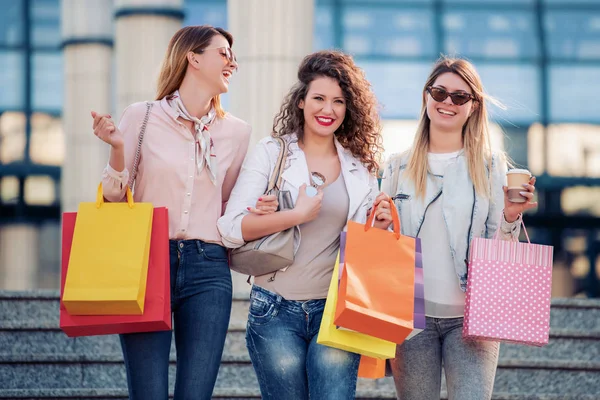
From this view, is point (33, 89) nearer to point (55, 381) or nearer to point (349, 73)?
point (55, 381)

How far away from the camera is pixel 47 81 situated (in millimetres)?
11414

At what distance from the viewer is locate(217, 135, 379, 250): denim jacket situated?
14.6 ft

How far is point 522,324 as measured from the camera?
14.8 ft

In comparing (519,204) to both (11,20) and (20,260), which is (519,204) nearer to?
(20,260)

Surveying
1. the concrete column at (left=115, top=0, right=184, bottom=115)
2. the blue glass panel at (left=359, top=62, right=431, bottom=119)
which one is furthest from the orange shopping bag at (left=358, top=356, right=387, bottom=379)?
the blue glass panel at (left=359, top=62, right=431, bottom=119)

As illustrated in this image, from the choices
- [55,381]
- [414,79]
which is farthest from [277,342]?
[414,79]

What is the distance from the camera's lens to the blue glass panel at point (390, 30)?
11219 millimetres

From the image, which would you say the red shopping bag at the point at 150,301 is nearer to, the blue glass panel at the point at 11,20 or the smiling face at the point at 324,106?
the smiling face at the point at 324,106

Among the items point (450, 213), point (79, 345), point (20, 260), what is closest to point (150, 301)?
point (450, 213)

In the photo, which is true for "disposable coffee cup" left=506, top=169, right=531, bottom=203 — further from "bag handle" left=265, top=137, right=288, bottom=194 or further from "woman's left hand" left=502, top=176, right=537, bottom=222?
"bag handle" left=265, top=137, right=288, bottom=194

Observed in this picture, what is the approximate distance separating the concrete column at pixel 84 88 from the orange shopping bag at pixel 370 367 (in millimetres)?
6485

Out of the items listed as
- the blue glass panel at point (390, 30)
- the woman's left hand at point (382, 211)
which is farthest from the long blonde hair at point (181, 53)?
the blue glass panel at point (390, 30)

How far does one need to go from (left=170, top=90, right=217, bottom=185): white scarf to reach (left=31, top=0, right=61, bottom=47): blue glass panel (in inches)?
285

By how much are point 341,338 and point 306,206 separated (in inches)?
21.8
